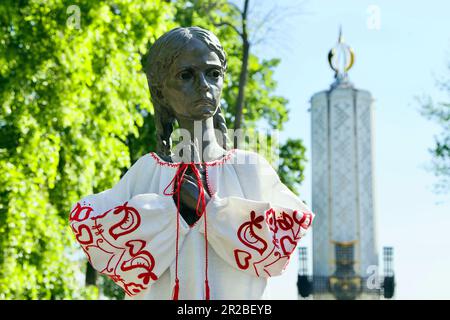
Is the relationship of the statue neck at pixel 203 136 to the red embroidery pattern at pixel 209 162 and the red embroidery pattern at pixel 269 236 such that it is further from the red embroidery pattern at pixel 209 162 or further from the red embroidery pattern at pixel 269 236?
the red embroidery pattern at pixel 269 236

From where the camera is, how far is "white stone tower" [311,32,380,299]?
2356cm

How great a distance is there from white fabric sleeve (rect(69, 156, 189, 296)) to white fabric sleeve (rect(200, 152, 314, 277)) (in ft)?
0.59

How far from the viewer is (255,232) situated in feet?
10.8

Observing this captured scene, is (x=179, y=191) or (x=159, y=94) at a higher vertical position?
(x=159, y=94)

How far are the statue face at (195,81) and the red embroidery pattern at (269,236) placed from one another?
60cm

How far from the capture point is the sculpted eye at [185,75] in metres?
3.48

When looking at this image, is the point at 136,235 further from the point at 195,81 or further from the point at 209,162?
the point at 195,81

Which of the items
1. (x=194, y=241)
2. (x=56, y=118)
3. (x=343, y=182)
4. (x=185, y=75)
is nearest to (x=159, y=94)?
(x=185, y=75)

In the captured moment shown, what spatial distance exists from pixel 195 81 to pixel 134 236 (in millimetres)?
788

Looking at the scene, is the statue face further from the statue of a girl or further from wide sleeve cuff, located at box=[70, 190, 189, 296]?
wide sleeve cuff, located at box=[70, 190, 189, 296]

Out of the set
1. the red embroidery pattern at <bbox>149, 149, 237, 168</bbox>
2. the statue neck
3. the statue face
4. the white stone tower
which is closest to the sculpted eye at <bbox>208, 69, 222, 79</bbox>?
the statue face

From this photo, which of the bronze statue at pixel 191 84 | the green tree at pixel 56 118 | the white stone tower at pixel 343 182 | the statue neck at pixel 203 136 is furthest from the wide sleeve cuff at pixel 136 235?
the white stone tower at pixel 343 182

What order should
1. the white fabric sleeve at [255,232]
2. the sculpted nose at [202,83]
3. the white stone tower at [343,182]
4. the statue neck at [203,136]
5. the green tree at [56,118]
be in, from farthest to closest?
the white stone tower at [343,182]
the green tree at [56,118]
the statue neck at [203,136]
the sculpted nose at [202,83]
the white fabric sleeve at [255,232]

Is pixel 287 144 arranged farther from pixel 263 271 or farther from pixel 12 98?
pixel 263 271
